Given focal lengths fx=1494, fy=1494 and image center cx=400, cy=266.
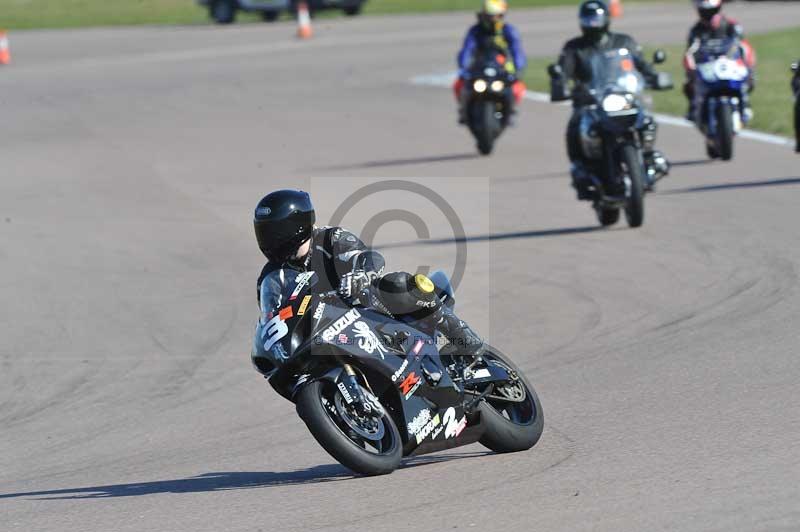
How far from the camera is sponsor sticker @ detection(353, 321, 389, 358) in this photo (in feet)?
21.2

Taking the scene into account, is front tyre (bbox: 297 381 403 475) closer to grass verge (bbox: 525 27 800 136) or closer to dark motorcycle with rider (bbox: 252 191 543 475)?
dark motorcycle with rider (bbox: 252 191 543 475)

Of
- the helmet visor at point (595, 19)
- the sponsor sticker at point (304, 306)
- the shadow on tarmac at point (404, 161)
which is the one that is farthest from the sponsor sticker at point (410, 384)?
the shadow on tarmac at point (404, 161)

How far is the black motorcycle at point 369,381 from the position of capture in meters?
6.32

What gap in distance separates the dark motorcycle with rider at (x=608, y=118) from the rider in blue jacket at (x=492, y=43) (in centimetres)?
437

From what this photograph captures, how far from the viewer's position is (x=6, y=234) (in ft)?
46.9

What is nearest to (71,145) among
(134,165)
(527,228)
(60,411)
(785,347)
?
(134,165)

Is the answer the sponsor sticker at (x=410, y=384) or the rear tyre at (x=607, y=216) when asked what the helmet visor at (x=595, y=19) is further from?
the sponsor sticker at (x=410, y=384)

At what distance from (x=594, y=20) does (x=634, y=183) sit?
1.71 meters

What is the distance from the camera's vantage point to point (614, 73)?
522 inches

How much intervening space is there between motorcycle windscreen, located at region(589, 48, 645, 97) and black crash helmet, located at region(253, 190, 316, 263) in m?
7.07

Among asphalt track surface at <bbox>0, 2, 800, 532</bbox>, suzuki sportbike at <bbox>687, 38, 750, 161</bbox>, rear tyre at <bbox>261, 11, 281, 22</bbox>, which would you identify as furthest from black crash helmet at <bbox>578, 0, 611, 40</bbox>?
rear tyre at <bbox>261, 11, 281, 22</bbox>

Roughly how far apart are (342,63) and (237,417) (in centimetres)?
2080

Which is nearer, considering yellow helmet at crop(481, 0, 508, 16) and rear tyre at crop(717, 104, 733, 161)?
rear tyre at crop(717, 104, 733, 161)

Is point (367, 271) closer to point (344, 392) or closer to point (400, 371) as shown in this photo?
point (400, 371)
